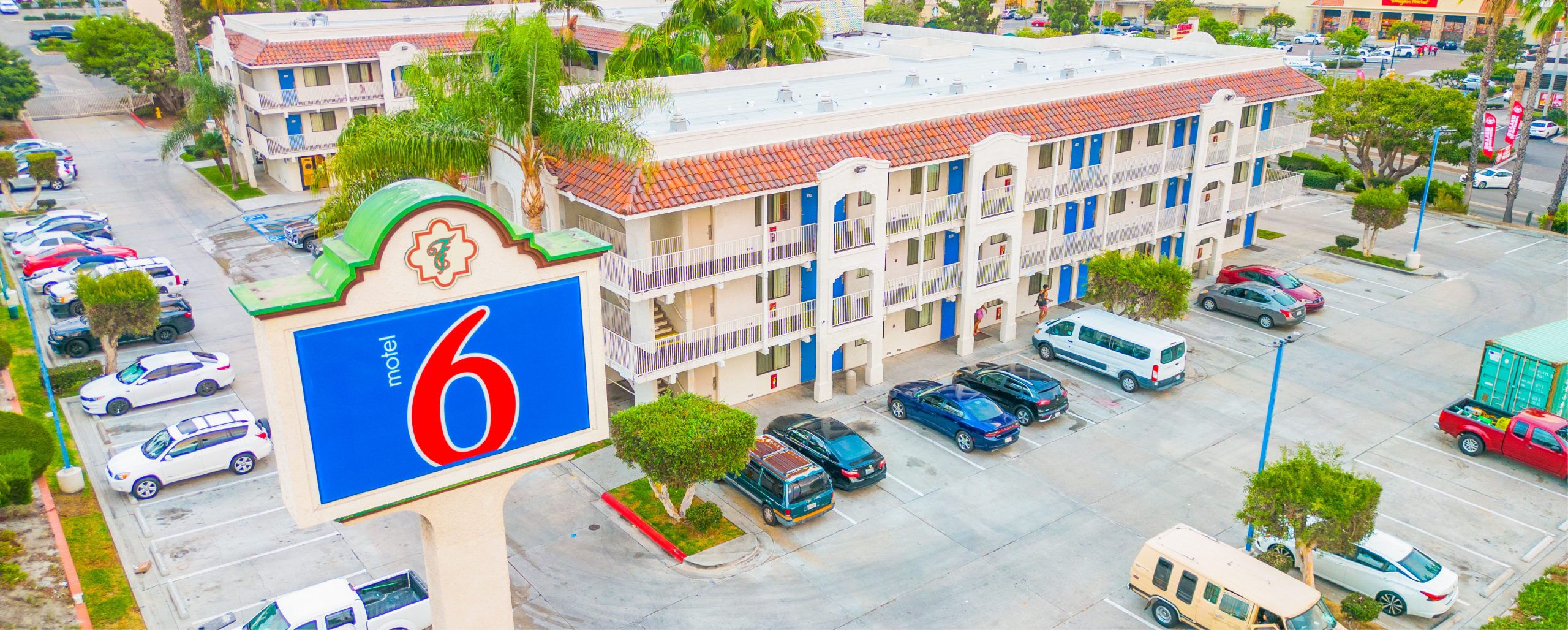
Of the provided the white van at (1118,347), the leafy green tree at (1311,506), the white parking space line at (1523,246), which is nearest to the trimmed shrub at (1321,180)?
the white parking space line at (1523,246)

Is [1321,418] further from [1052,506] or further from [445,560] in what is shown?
[445,560]

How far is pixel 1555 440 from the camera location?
30969 millimetres

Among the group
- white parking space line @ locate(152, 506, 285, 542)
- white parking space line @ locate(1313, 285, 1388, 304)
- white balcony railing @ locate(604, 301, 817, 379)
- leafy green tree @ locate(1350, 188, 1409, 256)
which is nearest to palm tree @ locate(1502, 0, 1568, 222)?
leafy green tree @ locate(1350, 188, 1409, 256)

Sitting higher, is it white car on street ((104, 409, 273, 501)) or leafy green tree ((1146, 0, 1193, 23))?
leafy green tree ((1146, 0, 1193, 23))

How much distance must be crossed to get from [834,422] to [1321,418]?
1574 centimetres

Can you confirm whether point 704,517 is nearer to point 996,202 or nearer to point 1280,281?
point 996,202

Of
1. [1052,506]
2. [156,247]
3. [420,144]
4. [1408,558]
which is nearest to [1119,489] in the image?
[1052,506]

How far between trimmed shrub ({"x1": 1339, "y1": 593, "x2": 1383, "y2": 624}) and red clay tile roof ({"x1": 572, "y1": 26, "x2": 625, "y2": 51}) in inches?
1765

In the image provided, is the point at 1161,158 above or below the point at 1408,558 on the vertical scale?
above

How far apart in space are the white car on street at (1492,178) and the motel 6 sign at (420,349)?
62.9 m

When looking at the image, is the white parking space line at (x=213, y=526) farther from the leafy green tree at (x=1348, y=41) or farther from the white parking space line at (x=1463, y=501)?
the leafy green tree at (x=1348, y=41)

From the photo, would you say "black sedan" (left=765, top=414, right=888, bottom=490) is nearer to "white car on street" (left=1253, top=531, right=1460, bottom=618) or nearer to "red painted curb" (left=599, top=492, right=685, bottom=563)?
"red painted curb" (left=599, top=492, right=685, bottom=563)

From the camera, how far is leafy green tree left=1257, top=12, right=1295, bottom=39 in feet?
408

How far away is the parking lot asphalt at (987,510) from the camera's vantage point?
25.7 m
